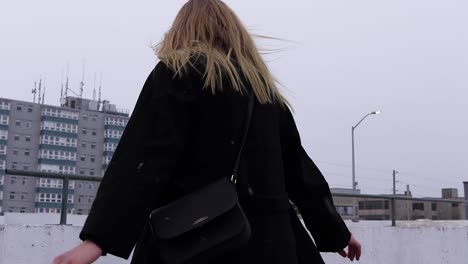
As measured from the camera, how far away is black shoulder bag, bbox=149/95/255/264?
173cm

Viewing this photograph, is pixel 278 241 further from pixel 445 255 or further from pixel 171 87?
pixel 445 255

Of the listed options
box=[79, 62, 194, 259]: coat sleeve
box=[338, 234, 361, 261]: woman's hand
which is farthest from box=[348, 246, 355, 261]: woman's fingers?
box=[79, 62, 194, 259]: coat sleeve

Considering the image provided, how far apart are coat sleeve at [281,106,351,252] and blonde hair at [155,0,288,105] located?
19 centimetres

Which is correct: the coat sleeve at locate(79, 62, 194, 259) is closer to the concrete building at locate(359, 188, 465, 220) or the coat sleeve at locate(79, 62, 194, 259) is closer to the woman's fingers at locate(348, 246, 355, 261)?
the woman's fingers at locate(348, 246, 355, 261)

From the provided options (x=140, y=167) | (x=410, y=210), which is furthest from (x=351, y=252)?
(x=410, y=210)

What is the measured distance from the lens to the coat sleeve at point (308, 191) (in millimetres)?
2340

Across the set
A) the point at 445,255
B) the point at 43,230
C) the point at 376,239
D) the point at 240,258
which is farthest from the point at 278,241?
the point at 445,255

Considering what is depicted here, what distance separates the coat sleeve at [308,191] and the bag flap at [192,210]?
1.90 feet

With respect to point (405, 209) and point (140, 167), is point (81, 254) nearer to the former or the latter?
point (140, 167)

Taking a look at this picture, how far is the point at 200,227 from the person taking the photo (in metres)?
1.74

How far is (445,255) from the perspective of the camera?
8750 mm

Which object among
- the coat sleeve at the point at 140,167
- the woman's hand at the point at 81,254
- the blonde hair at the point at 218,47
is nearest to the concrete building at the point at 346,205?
the blonde hair at the point at 218,47

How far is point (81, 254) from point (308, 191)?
3.34 ft

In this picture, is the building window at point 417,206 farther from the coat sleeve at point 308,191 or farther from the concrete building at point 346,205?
the coat sleeve at point 308,191
